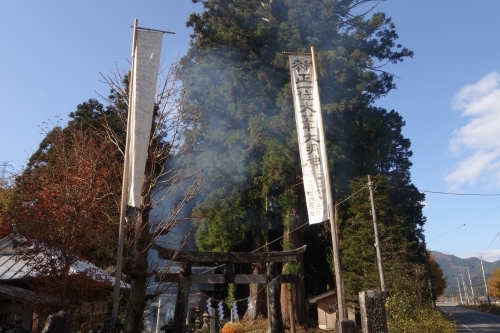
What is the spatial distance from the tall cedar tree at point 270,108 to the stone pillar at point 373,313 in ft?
40.3

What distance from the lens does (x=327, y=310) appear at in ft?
76.0

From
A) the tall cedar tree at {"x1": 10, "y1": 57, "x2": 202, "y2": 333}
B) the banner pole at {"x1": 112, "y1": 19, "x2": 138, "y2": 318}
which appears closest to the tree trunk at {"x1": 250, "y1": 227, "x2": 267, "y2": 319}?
the tall cedar tree at {"x1": 10, "y1": 57, "x2": 202, "y2": 333}

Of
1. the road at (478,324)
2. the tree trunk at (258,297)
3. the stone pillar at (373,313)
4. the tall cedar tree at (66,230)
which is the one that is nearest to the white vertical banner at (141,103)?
the tall cedar tree at (66,230)

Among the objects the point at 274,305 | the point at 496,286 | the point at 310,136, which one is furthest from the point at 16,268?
the point at 496,286

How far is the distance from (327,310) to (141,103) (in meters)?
18.9

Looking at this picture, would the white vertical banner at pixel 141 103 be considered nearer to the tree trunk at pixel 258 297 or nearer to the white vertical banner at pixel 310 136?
the white vertical banner at pixel 310 136

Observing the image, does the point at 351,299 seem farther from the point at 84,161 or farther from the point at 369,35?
the point at 84,161

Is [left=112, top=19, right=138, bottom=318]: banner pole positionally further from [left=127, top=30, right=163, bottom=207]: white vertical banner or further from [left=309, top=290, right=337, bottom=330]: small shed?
[left=309, top=290, right=337, bottom=330]: small shed

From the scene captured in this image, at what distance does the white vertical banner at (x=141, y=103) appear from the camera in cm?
775

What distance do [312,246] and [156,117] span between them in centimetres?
2074

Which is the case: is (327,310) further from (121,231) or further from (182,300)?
(121,231)

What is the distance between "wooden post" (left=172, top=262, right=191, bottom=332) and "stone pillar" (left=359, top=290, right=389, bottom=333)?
6743 millimetres

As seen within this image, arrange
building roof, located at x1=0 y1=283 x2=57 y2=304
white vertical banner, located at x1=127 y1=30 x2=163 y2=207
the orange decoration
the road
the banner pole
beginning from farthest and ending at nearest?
the road → the orange decoration → building roof, located at x1=0 y1=283 x2=57 y2=304 → white vertical banner, located at x1=127 y1=30 x2=163 y2=207 → the banner pole

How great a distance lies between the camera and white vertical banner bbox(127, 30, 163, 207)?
7750mm
